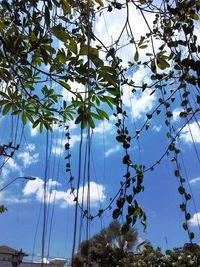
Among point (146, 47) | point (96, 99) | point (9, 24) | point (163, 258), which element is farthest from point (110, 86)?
point (163, 258)

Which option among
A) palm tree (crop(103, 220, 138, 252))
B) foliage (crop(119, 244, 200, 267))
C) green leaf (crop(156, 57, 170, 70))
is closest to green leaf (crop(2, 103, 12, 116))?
green leaf (crop(156, 57, 170, 70))

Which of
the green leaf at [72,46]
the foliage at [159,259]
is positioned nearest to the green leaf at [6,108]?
the green leaf at [72,46]

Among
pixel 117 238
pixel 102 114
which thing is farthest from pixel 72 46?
pixel 117 238

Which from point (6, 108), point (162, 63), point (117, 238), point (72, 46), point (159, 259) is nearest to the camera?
point (162, 63)

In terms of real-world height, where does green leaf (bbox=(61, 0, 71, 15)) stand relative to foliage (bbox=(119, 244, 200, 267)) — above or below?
below

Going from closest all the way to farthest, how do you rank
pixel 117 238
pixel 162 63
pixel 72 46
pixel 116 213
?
1. pixel 116 213
2. pixel 162 63
3. pixel 72 46
4. pixel 117 238

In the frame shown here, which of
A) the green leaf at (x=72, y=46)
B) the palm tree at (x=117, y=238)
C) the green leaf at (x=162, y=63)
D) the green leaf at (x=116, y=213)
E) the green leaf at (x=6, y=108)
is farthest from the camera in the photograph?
the palm tree at (x=117, y=238)

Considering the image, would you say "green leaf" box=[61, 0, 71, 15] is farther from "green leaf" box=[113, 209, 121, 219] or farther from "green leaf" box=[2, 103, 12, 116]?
"green leaf" box=[113, 209, 121, 219]

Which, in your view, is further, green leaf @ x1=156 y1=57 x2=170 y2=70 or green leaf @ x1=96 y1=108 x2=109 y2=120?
green leaf @ x1=96 y1=108 x2=109 y2=120

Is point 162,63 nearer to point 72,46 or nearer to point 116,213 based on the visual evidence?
point 72,46

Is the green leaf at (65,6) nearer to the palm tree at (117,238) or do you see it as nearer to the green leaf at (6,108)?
the green leaf at (6,108)

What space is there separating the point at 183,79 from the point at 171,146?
0.80ft

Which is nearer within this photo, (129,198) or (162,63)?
(129,198)

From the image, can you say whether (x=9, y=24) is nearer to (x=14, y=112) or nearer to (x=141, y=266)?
(x=14, y=112)
